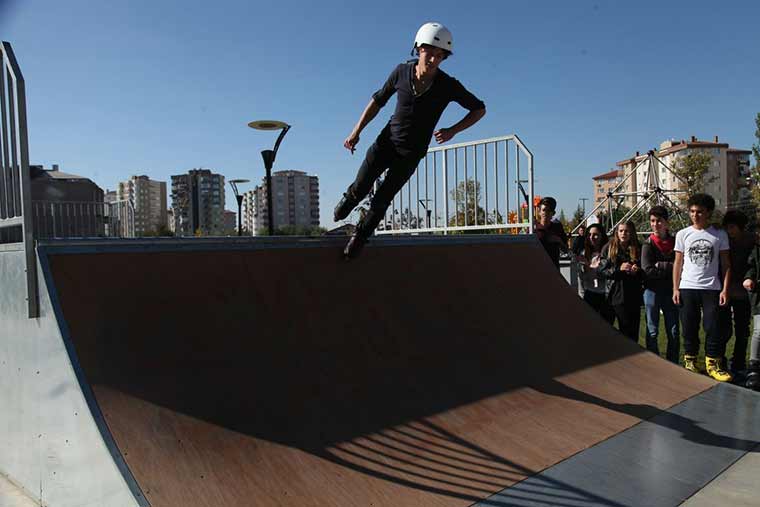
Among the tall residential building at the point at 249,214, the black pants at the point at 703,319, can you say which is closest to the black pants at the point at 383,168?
the black pants at the point at 703,319

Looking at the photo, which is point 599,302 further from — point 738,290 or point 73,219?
point 73,219

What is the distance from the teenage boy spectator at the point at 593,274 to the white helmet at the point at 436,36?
402 cm

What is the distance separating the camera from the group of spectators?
5.35 m

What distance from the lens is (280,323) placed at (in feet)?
11.1

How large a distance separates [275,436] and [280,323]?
83 cm

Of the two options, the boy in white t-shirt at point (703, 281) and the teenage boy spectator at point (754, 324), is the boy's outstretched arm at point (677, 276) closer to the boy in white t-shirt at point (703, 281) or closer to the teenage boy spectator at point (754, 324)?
the boy in white t-shirt at point (703, 281)

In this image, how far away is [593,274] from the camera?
6.64 m

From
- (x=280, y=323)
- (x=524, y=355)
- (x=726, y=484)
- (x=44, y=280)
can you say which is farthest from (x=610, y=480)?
(x=44, y=280)

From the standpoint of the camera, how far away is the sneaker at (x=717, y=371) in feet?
17.1

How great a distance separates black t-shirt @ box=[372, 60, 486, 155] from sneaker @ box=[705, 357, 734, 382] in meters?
3.57

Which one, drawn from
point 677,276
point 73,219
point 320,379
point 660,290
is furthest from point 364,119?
point 73,219

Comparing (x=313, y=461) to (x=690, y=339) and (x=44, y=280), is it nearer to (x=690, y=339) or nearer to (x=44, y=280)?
(x=44, y=280)

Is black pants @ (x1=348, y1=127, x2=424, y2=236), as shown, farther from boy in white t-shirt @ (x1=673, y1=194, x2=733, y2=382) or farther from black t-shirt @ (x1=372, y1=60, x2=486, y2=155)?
boy in white t-shirt @ (x1=673, y1=194, x2=733, y2=382)

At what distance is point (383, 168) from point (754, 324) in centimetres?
428
